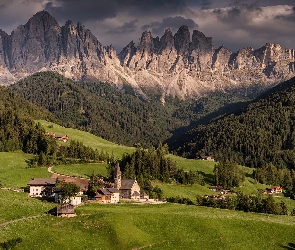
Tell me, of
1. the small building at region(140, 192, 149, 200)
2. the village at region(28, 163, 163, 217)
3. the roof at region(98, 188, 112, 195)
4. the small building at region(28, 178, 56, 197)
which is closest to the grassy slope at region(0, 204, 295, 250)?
the village at region(28, 163, 163, 217)

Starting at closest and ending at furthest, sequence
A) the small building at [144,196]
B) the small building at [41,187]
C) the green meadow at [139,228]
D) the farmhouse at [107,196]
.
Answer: the green meadow at [139,228]
the farmhouse at [107,196]
the small building at [41,187]
the small building at [144,196]

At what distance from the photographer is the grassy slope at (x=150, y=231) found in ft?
292

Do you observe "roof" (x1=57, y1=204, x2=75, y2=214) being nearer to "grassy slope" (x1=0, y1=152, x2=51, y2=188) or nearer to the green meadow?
the green meadow

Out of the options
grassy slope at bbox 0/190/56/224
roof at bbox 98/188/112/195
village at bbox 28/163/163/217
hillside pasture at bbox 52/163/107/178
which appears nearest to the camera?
grassy slope at bbox 0/190/56/224

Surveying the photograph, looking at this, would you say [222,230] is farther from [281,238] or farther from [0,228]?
[0,228]

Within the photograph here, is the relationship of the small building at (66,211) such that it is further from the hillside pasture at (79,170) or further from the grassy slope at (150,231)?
the hillside pasture at (79,170)

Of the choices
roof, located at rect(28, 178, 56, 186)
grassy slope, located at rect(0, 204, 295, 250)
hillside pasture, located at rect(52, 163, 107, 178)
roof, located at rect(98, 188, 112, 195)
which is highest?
hillside pasture, located at rect(52, 163, 107, 178)

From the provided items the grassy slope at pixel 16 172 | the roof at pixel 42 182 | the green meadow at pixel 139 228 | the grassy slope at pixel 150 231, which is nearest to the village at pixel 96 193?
the roof at pixel 42 182

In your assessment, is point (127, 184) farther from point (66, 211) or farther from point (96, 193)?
point (66, 211)

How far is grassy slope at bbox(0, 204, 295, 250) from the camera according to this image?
89000mm

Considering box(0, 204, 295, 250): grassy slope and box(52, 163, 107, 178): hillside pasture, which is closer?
box(0, 204, 295, 250): grassy slope

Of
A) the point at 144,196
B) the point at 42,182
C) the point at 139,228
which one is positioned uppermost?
the point at 42,182

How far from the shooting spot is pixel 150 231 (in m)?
97.3

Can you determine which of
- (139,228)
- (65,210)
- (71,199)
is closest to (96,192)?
(71,199)
